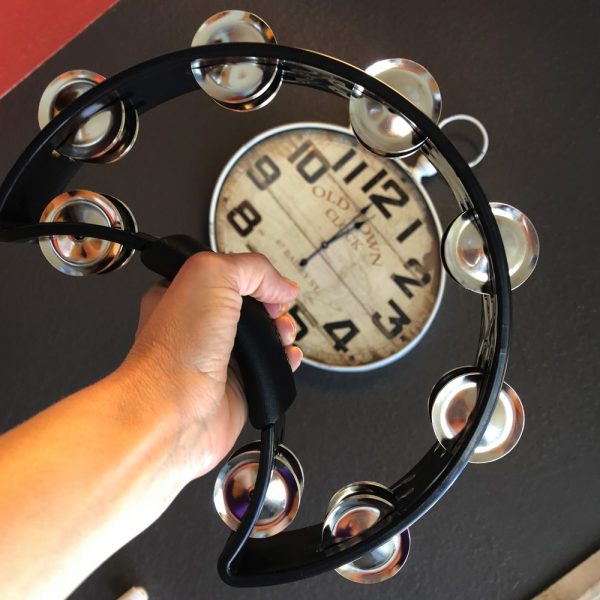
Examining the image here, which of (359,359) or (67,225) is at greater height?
(67,225)

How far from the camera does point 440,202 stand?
4.74ft

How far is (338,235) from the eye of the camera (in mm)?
1383

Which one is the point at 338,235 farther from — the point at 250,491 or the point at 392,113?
the point at 250,491

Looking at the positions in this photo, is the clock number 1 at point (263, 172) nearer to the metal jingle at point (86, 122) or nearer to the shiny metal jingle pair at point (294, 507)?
the metal jingle at point (86, 122)

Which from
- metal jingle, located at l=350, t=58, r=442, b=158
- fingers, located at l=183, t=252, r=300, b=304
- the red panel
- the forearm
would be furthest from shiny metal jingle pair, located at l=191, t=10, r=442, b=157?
the red panel

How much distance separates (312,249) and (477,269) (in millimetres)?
680

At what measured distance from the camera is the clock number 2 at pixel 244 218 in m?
1.39

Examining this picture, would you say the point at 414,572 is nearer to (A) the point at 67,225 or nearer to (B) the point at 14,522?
(B) the point at 14,522

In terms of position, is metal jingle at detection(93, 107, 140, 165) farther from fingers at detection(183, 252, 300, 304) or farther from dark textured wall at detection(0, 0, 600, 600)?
dark textured wall at detection(0, 0, 600, 600)

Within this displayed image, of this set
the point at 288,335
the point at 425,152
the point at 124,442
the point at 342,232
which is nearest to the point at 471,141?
the point at 342,232

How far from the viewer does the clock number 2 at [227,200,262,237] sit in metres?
1.39

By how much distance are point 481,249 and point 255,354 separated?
325mm

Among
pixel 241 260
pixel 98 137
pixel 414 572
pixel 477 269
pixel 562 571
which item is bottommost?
pixel 562 571

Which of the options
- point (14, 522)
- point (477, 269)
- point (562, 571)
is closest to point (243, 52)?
point (477, 269)
